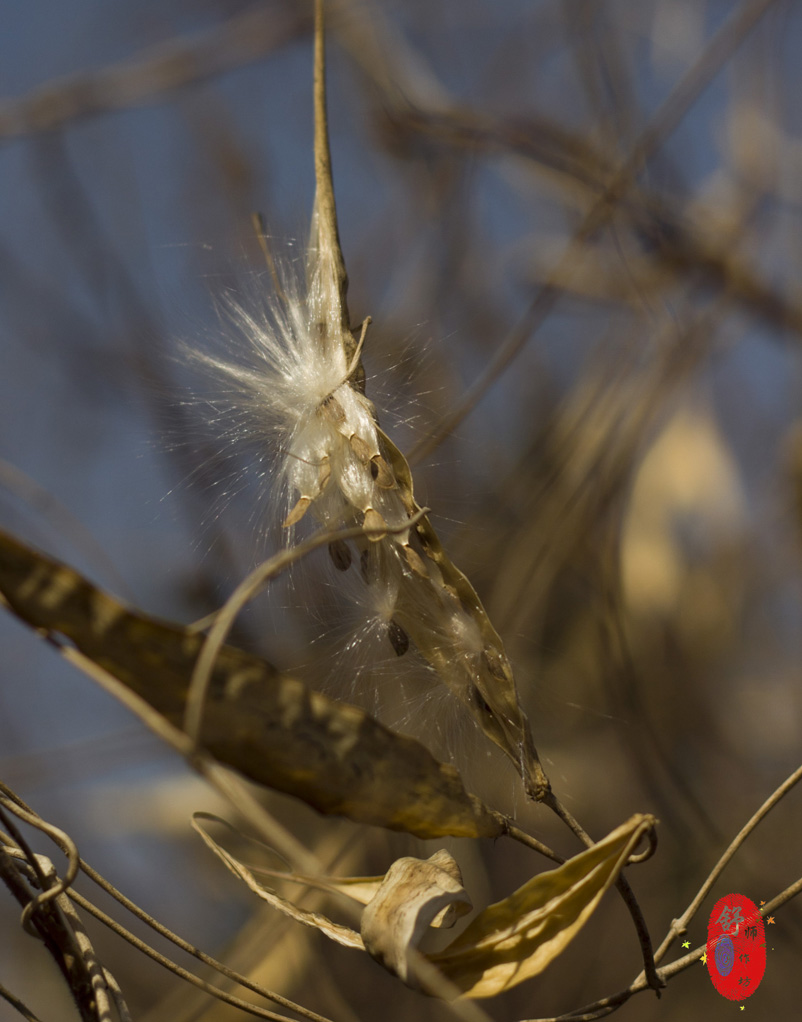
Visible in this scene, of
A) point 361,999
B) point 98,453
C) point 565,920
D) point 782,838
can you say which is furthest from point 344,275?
point 782,838

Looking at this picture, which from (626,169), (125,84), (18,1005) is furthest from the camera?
(125,84)

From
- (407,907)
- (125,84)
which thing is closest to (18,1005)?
(407,907)

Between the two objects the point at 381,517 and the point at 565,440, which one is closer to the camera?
the point at 381,517

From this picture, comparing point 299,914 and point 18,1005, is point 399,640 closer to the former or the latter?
point 299,914

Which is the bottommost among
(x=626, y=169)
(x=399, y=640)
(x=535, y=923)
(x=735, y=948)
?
(x=735, y=948)

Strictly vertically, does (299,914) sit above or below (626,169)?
below

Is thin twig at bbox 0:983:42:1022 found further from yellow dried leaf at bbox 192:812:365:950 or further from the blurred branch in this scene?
the blurred branch

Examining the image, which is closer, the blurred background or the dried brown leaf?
the dried brown leaf

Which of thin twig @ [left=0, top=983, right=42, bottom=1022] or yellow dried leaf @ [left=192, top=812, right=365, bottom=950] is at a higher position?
yellow dried leaf @ [left=192, top=812, right=365, bottom=950]

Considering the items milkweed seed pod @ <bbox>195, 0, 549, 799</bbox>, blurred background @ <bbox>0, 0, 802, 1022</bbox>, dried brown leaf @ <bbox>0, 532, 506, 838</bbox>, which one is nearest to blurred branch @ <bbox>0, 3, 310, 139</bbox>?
blurred background @ <bbox>0, 0, 802, 1022</bbox>
